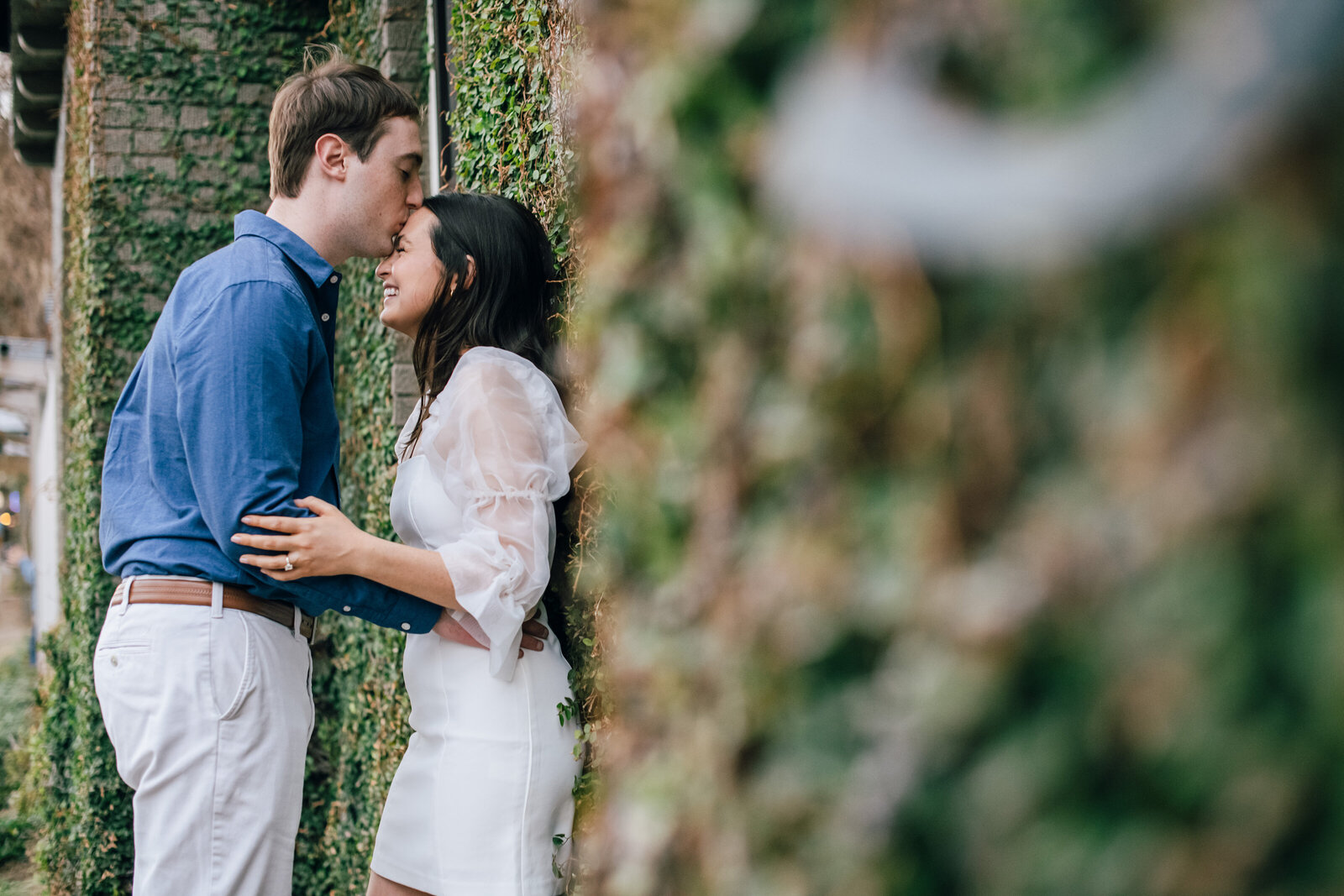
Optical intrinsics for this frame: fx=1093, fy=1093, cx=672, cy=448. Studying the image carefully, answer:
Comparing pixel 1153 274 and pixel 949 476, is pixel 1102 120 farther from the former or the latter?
pixel 949 476

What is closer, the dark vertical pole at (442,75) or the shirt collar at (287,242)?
the shirt collar at (287,242)

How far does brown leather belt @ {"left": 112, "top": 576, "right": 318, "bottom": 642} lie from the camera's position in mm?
2432

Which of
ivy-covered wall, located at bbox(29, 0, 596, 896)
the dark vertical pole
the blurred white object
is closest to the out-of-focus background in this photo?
the blurred white object

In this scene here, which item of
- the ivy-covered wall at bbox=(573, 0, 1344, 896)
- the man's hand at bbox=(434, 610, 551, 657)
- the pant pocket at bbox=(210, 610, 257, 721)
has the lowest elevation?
the pant pocket at bbox=(210, 610, 257, 721)

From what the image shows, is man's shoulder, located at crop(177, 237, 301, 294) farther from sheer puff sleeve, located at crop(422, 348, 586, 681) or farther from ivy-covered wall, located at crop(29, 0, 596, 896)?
ivy-covered wall, located at crop(29, 0, 596, 896)

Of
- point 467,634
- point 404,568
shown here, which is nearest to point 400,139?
point 404,568

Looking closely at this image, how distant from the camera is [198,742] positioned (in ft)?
7.88

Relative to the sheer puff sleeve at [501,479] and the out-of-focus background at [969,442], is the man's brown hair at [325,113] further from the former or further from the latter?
the out-of-focus background at [969,442]

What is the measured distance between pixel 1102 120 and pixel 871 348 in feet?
0.58

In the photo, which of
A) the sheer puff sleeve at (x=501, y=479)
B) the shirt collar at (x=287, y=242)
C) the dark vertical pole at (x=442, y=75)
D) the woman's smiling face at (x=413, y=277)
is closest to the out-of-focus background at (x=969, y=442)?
the sheer puff sleeve at (x=501, y=479)

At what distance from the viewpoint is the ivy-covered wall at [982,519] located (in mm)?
504

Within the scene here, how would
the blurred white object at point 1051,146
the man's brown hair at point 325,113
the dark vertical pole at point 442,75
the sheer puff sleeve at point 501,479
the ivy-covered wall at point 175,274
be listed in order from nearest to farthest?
1. the blurred white object at point 1051,146
2. the sheer puff sleeve at point 501,479
3. the man's brown hair at point 325,113
4. the dark vertical pole at point 442,75
5. the ivy-covered wall at point 175,274

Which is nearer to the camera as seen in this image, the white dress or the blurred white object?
the blurred white object

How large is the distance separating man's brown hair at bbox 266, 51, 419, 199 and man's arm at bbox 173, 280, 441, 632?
18.3 inches
